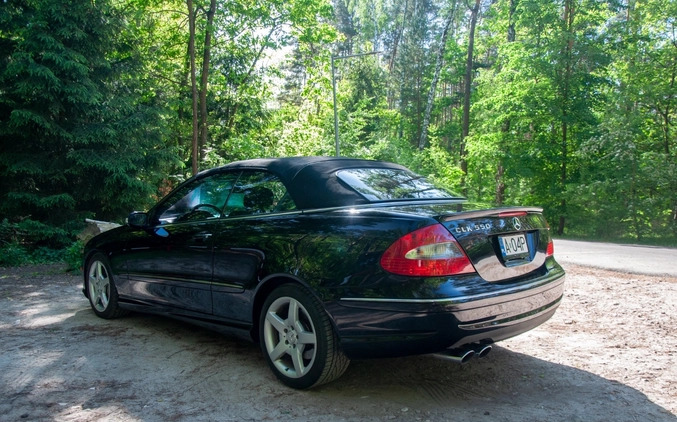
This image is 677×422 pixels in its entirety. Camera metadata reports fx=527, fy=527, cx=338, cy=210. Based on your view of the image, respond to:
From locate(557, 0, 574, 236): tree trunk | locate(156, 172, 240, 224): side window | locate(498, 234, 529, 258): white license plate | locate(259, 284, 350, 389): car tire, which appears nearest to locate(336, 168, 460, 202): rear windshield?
locate(498, 234, 529, 258): white license plate

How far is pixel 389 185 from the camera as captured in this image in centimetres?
394

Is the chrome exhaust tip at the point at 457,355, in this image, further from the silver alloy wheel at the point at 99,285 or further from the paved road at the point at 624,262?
the paved road at the point at 624,262

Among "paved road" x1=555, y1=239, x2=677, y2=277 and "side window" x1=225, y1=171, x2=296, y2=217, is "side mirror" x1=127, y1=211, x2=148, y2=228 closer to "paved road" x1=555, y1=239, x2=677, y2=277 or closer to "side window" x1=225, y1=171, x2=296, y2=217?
"side window" x1=225, y1=171, x2=296, y2=217

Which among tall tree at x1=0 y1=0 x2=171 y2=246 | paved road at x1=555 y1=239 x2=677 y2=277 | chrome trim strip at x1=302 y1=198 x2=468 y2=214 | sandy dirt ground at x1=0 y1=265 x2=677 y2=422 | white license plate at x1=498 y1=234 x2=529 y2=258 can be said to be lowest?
paved road at x1=555 y1=239 x2=677 y2=277

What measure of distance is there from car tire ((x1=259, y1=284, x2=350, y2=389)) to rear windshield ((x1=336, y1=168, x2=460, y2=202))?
0.85 metres

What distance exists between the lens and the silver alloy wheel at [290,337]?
11.0 ft

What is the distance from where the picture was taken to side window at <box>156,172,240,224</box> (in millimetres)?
Result: 4312

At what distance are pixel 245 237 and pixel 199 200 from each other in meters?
0.97

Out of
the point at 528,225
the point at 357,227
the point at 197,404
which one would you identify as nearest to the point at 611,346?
the point at 528,225

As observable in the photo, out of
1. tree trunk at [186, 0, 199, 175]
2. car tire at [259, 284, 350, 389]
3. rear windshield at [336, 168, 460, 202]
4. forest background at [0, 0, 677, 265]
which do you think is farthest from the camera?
tree trunk at [186, 0, 199, 175]

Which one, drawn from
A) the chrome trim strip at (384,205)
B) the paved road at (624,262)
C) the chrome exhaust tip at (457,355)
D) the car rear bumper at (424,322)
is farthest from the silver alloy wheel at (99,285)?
the paved road at (624,262)

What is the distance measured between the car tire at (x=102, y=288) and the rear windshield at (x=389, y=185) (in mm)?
2891

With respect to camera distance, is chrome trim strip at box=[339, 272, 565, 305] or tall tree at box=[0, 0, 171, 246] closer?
chrome trim strip at box=[339, 272, 565, 305]

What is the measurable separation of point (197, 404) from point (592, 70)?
25.3 meters
